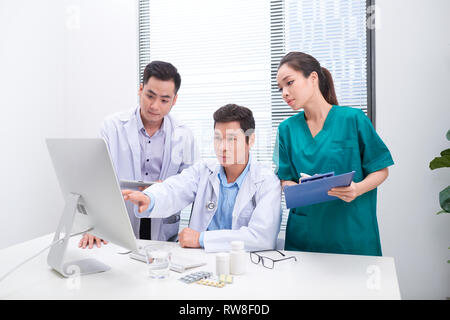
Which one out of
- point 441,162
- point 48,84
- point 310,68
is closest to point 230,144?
point 310,68

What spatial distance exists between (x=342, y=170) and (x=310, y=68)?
469 mm

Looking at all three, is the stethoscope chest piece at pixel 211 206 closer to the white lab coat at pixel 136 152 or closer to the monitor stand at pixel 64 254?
the white lab coat at pixel 136 152

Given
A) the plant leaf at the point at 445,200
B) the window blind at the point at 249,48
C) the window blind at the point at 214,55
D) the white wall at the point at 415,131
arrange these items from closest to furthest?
the plant leaf at the point at 445,200, the white wall at the point at 415,131, the window blind at the point at 249,48, the window blind at the point at 214,55

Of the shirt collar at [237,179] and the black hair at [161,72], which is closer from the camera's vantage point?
the shirt collar at [237,179]

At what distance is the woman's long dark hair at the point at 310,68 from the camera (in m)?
1.48

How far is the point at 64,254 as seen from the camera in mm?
1107

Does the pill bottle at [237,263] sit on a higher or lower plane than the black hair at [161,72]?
lower

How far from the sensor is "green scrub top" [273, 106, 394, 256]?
143 cm

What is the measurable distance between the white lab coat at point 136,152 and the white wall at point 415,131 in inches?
52.8

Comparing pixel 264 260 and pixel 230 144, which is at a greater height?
pixel 230 144

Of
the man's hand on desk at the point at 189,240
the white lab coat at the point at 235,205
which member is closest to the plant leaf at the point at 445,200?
the white lab coat at the point at 235,205

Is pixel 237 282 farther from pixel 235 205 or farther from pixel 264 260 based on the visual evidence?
pixel 235 205

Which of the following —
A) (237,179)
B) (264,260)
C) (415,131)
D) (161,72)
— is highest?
(161,72)

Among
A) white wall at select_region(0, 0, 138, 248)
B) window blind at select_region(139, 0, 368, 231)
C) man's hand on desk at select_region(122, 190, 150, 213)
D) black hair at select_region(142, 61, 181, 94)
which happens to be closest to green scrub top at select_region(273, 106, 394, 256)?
man's hand on desk at select_region(122, 190, 150, 213)
